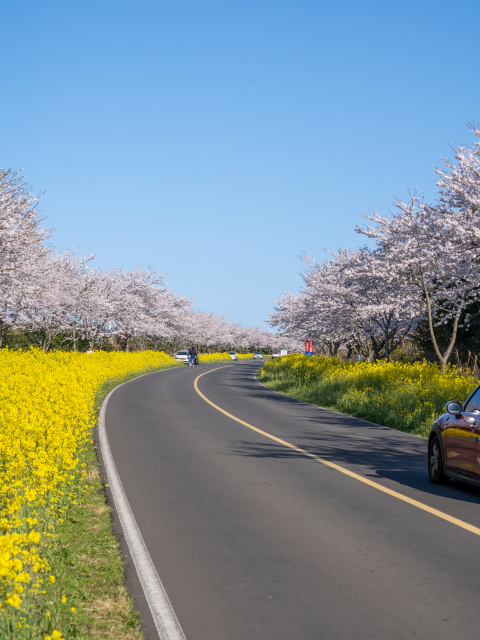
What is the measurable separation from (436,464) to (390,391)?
9.22 metres

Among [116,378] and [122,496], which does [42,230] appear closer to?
[116,378]

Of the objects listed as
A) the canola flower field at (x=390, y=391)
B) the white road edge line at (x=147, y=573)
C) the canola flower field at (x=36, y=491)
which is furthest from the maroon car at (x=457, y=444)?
the canola flower field at (x=390, y=391)

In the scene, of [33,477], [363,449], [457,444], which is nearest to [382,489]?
[457,444]

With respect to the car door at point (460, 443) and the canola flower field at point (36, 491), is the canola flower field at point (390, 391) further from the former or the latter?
the canola flower field at point (36, 491)

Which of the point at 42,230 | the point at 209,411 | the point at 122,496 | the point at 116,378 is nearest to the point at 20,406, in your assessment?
the point at 122,496

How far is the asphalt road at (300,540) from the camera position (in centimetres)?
440

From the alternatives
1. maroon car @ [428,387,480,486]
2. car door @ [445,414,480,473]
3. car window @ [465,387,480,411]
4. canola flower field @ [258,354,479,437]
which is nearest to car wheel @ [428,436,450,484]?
maroon car @ [428,387,480,486]

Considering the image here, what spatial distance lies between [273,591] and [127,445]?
7.82m

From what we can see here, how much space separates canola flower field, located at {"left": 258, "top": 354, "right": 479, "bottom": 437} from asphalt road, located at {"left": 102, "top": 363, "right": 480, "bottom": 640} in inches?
117

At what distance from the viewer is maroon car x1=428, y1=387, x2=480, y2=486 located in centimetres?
788

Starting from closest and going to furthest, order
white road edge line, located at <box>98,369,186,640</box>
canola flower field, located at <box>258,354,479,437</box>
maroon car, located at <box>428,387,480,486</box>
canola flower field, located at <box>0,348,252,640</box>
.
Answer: canola flower field, located at <box>0,348,252,640</box>
white road edge line, located at <box>98,369,186,640</box>
maroon car, located at <box>428,387,480,486</box>
canola flower field, located at <box>258,354,479,437</box>

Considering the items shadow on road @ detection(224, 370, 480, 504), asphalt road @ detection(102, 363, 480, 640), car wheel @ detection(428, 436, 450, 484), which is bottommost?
asphalt road @ detection(102, 363, 480, 640)

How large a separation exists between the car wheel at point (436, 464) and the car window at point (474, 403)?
2.60 feet

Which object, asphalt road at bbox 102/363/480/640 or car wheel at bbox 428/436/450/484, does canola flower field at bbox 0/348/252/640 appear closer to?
asphalt road at bbox 102/363/480/640
